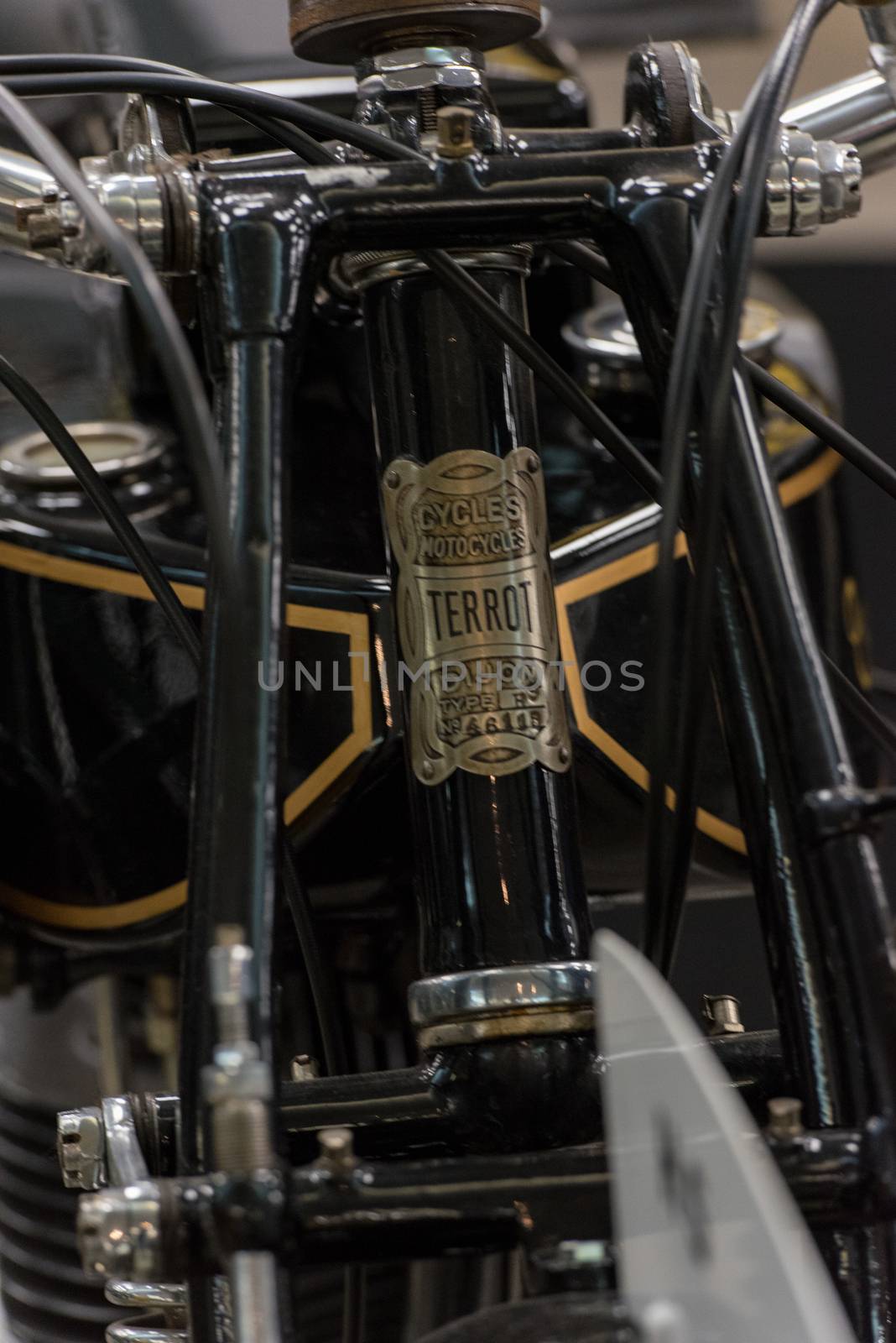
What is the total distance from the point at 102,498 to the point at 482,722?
0.15m

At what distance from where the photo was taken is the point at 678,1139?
0.97 ft

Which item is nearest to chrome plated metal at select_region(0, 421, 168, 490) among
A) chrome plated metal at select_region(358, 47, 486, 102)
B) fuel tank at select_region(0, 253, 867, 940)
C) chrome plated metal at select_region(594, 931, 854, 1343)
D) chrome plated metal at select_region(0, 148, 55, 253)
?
fuel tank at select_region(0, 253, 867, 940)

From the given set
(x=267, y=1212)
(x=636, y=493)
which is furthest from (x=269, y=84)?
(x=267, y=1212)

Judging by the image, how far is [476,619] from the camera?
49cm

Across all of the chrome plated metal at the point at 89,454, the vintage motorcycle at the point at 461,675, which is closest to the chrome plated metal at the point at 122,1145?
the vintage motorcycle at the point at 461,675

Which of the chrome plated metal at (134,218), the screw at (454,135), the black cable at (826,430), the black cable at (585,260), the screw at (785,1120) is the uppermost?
the black cable at (585,260)

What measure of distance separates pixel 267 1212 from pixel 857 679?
1.80 feet

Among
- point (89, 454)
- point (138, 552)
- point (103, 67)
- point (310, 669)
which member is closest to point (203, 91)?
point (103, 67)

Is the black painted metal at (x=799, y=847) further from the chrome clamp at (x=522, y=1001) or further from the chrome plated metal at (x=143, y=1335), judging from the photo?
the chrome plated metal at (x=143, y=1335)

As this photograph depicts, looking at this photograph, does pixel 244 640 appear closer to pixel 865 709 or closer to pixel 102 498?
pixel 102 498

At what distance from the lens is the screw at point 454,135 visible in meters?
0.47

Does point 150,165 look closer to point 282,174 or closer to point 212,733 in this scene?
point 282,174

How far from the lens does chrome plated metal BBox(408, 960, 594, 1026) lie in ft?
1.52

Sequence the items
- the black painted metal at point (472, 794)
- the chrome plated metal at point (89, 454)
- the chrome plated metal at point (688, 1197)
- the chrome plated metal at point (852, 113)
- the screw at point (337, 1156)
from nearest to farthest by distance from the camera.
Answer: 1. the chrome plated metal at point (688, 1197)
2. the screw at point (337, 1156)
3. the black painted metal at point (472, 794)
4. the chrome plated metal at point (852, 113)
5. the chrome plated metal at point (89, 454)
